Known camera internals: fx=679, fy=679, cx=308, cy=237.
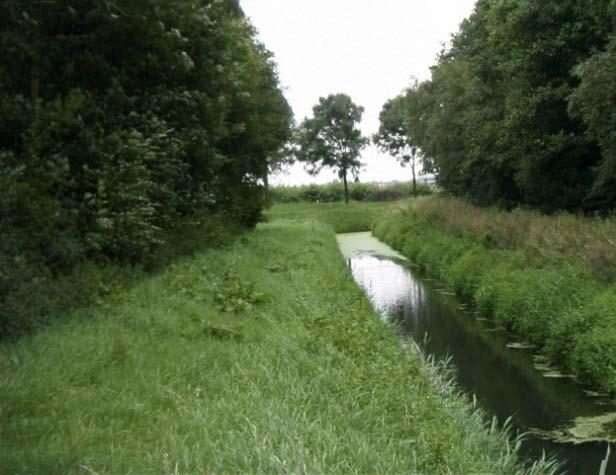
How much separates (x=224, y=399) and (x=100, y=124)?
751cm

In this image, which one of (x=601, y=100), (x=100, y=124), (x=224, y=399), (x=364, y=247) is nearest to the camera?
(x=224, y=399)

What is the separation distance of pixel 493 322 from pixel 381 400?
8058mm

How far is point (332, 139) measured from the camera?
64.9 m

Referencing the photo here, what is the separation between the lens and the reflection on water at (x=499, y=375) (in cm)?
739

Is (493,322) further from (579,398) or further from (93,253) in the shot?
(93,253)

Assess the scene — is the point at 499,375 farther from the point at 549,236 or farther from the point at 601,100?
the point at 601,100

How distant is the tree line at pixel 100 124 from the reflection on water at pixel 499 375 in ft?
17.1

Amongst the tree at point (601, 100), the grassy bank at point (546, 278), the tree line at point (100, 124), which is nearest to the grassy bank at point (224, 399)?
the tree line at point (100, 124)

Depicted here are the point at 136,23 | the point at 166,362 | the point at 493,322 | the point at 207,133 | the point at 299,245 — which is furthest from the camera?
the point at 299,245

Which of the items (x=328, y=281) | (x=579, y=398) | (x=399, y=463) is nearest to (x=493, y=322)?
(x=328, y=281)

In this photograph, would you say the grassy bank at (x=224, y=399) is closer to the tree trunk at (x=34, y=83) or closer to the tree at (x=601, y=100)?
the tree trunk at (x=34, y=83)

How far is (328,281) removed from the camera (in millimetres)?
14227

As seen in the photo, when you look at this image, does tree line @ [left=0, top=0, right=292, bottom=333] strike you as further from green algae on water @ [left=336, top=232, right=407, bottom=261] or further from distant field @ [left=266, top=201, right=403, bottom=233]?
distant field @ [left=266, top=201, right=403, bottom=233]

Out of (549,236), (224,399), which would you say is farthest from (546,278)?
(224,399)
